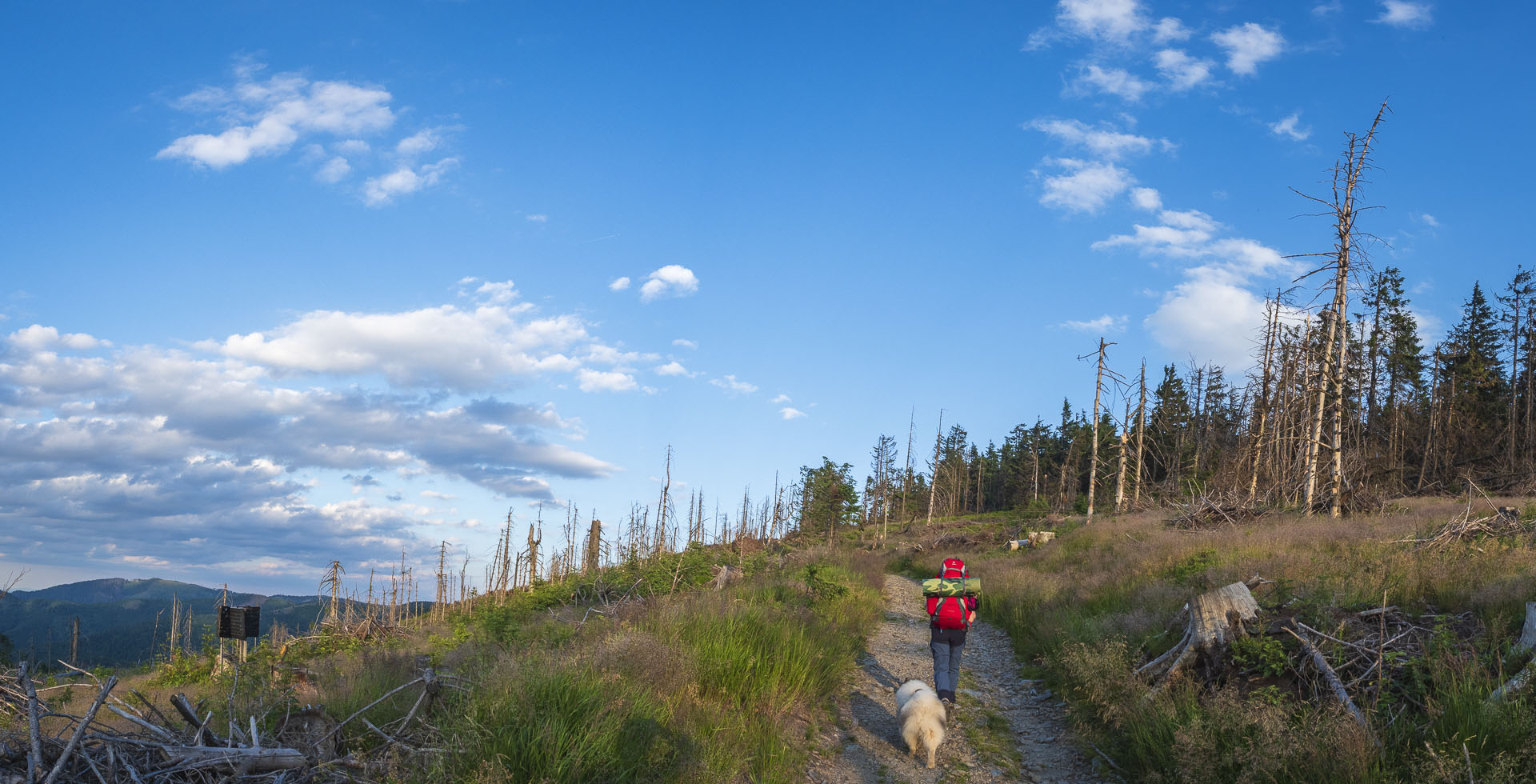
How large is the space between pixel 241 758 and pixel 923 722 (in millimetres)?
5576

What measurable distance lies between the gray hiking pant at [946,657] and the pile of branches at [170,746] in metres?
6.04

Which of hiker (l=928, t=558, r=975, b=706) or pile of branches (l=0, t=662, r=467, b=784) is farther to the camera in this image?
hiker (l=928, t=558, r=975, b=706)

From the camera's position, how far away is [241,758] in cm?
452

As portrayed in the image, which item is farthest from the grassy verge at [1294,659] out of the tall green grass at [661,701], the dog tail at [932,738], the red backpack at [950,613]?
the tall green grass at [661,701]

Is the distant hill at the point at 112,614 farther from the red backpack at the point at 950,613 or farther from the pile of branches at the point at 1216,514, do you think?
the pile of branches at the point at 1216,514

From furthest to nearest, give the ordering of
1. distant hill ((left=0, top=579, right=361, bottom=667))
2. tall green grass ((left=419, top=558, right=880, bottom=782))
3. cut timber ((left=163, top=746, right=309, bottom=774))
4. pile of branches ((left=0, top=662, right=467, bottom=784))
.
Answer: distant hill ((left=0, top=579, right=361, bottom=667))
tall green grass ((left=419, top=558, right=880, bottom=782))
cut timber ((left=163, top=746, right=309, bottom=774))
pile of branches ((left=0, top=662, right=467, bottom=784))

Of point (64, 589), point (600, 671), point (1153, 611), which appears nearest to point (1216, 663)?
point (1153, 611)

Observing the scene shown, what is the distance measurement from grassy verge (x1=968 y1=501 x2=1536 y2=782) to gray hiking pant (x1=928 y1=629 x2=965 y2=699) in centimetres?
133

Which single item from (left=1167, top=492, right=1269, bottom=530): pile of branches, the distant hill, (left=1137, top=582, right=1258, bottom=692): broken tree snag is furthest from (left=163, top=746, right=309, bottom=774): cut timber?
the distant hill

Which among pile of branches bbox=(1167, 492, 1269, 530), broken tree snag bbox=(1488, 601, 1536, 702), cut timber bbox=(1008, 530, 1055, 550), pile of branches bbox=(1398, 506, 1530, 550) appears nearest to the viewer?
broken tree snag bbox=(1488, 601, 1536, 702)

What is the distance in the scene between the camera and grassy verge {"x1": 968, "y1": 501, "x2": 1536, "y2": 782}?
5.20 metres

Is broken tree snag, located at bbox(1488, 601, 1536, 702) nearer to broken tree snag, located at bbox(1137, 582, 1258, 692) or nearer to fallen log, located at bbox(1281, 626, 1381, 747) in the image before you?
fallen log, located at bbox(1281, 626, 1381, 747)

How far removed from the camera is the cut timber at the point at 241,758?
14.4 feet

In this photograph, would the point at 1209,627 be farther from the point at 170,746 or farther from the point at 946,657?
the point at 170,746
